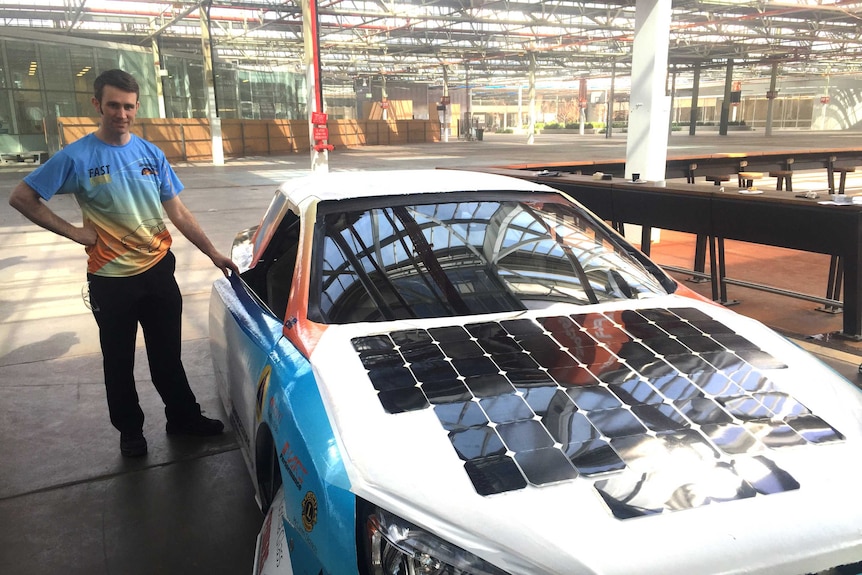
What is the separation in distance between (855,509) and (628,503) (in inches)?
21.0

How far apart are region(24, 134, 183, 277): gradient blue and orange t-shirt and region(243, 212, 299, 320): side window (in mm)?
538

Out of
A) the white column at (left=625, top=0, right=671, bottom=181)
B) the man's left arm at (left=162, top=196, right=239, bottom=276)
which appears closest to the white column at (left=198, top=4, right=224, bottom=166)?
the white column at (left=625, top=0, right=671, bottom=181)

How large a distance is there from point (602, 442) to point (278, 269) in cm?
182

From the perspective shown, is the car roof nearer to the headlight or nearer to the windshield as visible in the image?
the windshield

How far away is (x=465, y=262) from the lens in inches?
104

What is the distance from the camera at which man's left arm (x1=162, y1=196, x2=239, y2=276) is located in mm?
3283

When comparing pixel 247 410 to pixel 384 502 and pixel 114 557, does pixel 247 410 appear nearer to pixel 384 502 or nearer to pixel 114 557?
pixel 114 557

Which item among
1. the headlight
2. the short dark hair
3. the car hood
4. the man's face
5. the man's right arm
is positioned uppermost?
the short dark hair

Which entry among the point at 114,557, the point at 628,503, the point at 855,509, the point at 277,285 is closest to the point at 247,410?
the point at 277,285

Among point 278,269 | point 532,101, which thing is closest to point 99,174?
point 278,269

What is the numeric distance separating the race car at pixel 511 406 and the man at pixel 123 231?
0.58m

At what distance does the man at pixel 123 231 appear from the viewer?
2.91 metres

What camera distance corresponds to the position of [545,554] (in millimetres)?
1300

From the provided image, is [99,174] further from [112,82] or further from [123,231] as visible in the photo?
[112,82]
